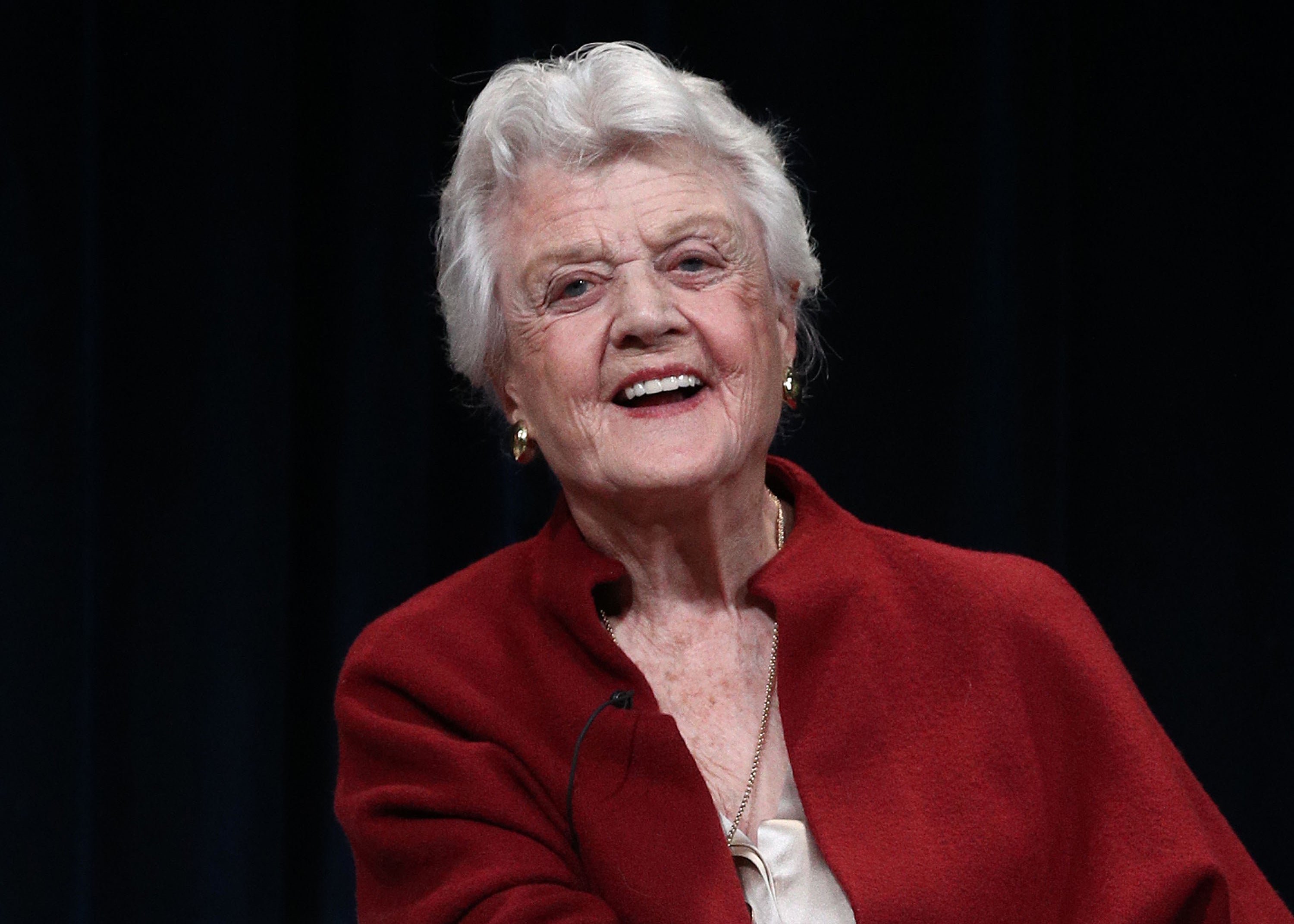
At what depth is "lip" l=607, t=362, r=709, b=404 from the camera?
1.46 metres

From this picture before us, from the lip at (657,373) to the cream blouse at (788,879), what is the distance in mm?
464

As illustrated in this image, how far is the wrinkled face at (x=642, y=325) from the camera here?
1.46 meters

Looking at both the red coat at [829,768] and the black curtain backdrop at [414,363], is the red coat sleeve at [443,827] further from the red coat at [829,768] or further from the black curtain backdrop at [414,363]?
the black curtain backdrop at [414,363]

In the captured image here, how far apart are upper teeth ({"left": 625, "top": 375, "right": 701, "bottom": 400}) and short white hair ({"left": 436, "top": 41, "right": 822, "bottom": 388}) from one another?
23 centimetres

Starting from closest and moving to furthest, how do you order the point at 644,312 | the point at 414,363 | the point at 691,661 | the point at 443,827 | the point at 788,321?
the point at 443,827
the point at 644,312
the point at 691,661
the point at 788,321
the point at 414,363

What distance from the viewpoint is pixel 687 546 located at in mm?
1570

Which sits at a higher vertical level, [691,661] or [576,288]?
[576,288]

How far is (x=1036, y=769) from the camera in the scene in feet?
4.64

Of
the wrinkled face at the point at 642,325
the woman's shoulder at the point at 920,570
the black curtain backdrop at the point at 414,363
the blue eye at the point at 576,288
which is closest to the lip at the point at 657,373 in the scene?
the wrinkled face at the point at 642,325

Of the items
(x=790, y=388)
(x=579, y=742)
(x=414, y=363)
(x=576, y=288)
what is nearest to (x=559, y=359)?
(x=576, y=288)

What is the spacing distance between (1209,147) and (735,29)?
0.84m

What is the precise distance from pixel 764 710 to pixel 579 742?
0.25 metres

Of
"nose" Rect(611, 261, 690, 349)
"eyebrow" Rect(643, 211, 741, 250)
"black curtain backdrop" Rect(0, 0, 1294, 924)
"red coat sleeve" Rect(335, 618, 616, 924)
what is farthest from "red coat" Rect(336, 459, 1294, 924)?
"black curtain backdrop" Rect(0, 0, 1294, 924)

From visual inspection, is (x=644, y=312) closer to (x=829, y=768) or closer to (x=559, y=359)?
(x=559, y=359)
